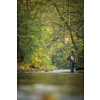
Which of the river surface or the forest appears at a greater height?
the forest

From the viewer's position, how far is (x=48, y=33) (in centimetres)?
557

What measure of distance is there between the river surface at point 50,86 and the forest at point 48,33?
1.10 feet

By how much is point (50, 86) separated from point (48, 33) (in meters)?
2.09

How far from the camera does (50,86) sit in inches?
194

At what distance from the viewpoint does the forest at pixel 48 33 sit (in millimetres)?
5457

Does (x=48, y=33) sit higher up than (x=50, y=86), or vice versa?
(x=48, y=33)

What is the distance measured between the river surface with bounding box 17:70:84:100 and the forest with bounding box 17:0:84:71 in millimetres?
334

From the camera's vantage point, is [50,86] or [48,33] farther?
[48,33]

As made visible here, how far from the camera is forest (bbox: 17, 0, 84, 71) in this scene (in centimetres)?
546

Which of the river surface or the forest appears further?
the forest
